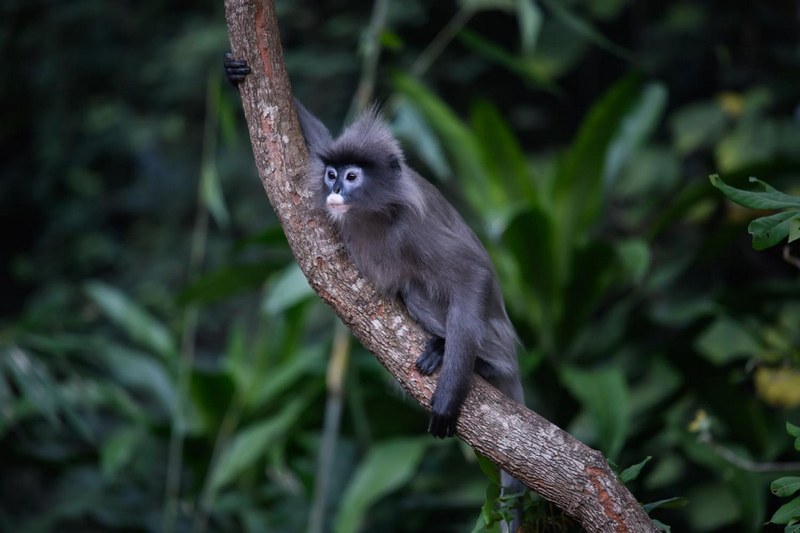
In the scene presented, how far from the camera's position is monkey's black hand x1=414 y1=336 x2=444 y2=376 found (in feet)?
6.14

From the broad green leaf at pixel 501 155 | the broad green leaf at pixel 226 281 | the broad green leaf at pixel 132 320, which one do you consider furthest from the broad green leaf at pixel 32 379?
the broad green leaf at pixel 501 155

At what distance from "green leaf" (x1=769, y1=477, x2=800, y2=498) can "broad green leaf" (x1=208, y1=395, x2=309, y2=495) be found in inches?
90.6

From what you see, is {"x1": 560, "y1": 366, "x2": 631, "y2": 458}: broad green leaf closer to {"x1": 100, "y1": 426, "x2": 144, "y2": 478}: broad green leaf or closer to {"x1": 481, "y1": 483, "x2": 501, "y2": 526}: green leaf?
{"x1": 481, "y1": 483, "x2": 501, "y2": 526}: green leaf

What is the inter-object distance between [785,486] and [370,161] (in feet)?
4.27

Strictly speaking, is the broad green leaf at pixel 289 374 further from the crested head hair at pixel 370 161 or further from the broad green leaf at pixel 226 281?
the crested head hair at pixel 370 161

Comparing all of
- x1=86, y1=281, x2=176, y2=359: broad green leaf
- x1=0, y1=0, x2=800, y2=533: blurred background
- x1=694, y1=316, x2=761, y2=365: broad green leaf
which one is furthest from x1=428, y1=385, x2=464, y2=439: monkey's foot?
x1=86, y1=281, x2=176, y2=359: broad green leaf

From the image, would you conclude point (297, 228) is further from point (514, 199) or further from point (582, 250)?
point (514, 199)

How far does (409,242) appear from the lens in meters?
2.16

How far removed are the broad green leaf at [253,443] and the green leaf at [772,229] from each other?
7.91 ft

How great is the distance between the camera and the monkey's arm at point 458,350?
181cm

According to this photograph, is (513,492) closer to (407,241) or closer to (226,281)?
(407,241)

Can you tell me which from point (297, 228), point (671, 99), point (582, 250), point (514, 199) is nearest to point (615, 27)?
point (671, 99)

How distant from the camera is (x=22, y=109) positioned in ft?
20.6

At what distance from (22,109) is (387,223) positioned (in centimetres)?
518
